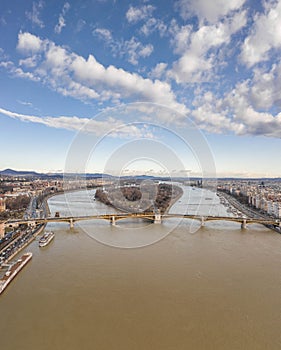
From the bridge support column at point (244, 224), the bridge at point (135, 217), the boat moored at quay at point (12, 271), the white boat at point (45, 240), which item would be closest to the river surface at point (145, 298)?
the boat moored at quay at point (12, 271)

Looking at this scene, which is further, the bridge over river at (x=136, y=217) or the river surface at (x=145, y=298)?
the bridge over river at (x=136, y=217)

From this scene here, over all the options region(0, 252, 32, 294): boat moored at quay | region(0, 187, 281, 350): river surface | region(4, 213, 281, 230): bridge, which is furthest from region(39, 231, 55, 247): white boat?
region(4, 213, 281, 230): bridge

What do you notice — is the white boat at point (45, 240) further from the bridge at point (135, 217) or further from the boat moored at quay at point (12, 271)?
the bridge at point (135, 217)

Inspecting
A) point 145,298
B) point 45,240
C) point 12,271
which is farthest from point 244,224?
point 12,271

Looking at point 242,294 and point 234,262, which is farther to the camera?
point 234,262

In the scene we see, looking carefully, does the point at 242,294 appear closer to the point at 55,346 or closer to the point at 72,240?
the point at 55,346

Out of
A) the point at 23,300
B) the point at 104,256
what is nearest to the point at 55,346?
the point at 23,300

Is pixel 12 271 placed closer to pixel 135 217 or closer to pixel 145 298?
pixel 145 298
